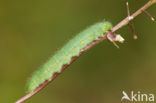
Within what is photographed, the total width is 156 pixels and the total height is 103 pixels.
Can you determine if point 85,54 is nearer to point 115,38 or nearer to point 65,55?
point 65,55

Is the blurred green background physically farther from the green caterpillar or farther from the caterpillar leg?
the caterpillar leg

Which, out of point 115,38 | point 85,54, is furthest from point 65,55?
point 85,54

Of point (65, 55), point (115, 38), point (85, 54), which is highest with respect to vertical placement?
point (85, 54)

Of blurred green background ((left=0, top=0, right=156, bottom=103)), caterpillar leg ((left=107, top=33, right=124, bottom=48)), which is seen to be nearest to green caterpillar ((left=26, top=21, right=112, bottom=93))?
caterpillar leg ((left=107, top=33, right=124, bottom=48))

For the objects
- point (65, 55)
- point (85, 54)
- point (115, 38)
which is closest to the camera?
point (115, 38)

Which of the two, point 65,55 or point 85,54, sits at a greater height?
point 85,54

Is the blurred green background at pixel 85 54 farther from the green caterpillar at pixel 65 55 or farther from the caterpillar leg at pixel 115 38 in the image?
the caterpillar leg at pixel 115 38

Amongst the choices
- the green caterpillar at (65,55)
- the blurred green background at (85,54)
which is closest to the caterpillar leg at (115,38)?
the green caterpillar at (65,55)

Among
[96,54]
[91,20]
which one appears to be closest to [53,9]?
[91,20]

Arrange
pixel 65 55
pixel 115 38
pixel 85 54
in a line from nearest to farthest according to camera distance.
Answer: pixel 115 38, pixel 65 55, pixel 85 54
